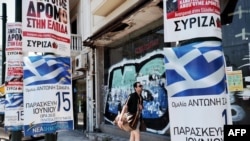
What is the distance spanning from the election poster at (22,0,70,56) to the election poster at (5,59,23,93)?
3978 mm

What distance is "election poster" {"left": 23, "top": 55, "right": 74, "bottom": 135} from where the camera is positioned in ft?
15.3

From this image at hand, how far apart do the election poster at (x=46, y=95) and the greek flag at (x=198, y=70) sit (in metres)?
1.94

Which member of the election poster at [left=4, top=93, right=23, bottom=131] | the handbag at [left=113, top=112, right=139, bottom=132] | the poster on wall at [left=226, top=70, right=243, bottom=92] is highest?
the poster on wall at [left=226, top=70, right=243, bottom=92]

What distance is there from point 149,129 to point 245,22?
5.21m

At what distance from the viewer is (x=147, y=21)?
11.4m

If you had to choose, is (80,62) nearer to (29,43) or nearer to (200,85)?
(29,43)

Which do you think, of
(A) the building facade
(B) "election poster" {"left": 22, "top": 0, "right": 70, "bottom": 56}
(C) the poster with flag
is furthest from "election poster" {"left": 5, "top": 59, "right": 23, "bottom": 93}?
(C) the poster with flag

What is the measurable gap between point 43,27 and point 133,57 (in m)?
7.87

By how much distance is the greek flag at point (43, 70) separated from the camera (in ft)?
15.8

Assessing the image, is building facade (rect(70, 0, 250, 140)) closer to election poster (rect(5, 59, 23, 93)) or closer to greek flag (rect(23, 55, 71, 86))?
greek flag (rect(23, 55, 71, 86))

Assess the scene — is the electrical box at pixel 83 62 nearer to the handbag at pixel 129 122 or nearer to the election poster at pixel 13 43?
the election poster at pixel 13 43

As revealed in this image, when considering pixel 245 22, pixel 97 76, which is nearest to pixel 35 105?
pixel 245 22

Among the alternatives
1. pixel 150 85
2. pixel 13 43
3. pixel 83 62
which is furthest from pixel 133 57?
pixel 13 43

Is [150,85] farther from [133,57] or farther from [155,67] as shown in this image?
[133,57]
